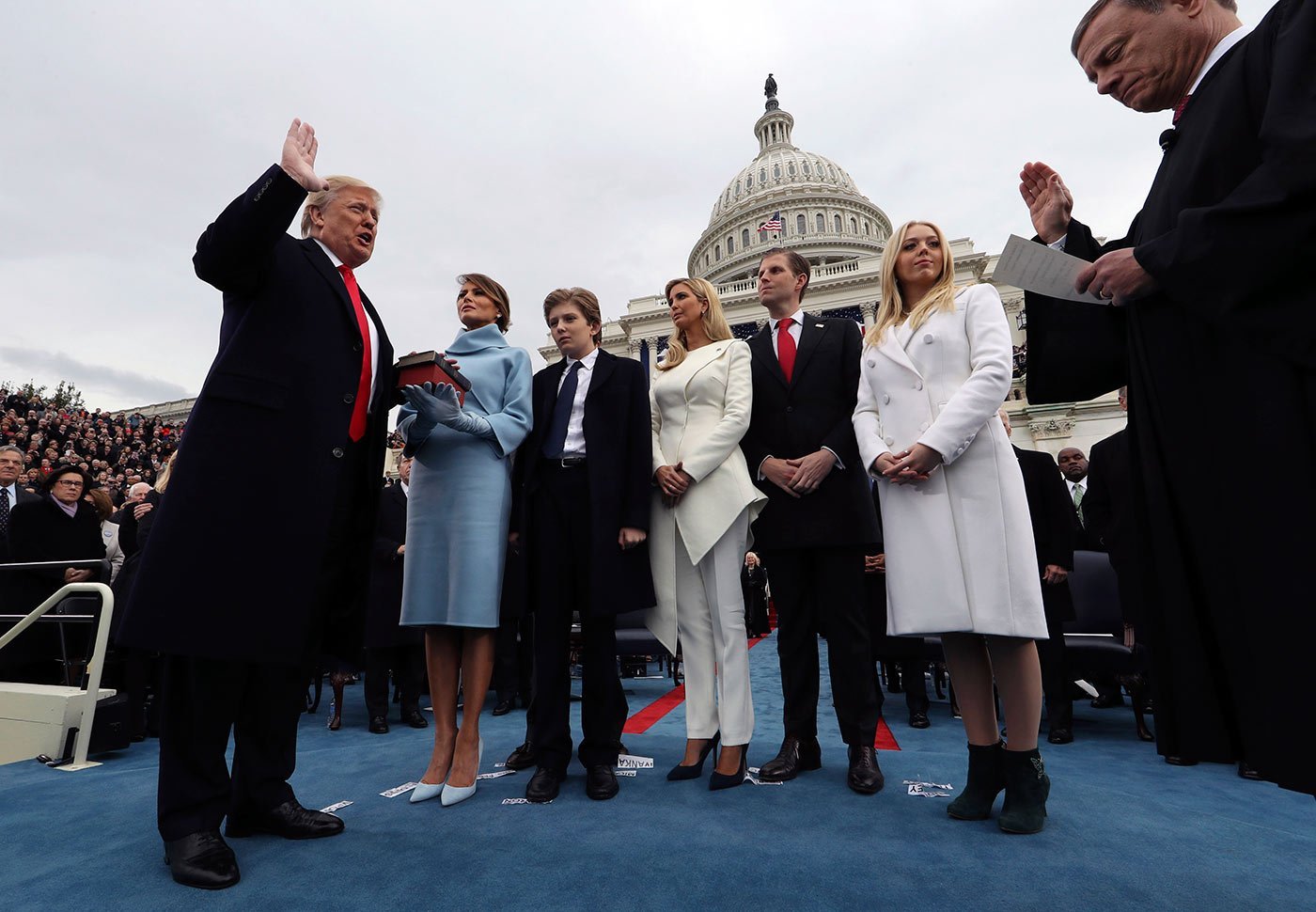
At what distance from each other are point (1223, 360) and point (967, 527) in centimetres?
112

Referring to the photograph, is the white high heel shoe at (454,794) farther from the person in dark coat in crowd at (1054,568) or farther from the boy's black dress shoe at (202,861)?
the person in dark coat in crowd at (1054,568)

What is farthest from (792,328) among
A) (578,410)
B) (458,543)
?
(458,543)

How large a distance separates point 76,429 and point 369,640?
18576mm

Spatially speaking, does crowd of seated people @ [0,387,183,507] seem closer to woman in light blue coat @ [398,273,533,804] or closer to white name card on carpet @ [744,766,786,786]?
woman in light blue coat @ [398,273,533,804]

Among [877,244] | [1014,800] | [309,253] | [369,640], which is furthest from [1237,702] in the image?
[877,244]

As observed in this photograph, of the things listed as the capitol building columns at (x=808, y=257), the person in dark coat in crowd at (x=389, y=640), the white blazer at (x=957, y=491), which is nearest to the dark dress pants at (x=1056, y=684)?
the white blazer at (x=957, y=491)

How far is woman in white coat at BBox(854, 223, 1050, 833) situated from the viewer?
2039mm

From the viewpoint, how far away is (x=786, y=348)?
303cm

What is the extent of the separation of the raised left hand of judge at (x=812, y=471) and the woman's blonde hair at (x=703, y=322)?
761 millimetres

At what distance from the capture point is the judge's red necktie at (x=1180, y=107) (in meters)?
1.27

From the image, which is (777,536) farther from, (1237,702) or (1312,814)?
(1312,814)

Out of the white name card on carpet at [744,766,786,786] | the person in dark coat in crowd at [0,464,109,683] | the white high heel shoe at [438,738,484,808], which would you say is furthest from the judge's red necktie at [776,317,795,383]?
the person in dark coat in crowd at [0,464,109,683]

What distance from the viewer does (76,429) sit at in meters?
17.3

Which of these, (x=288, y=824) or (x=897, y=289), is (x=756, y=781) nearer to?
(x=288, y=824)
